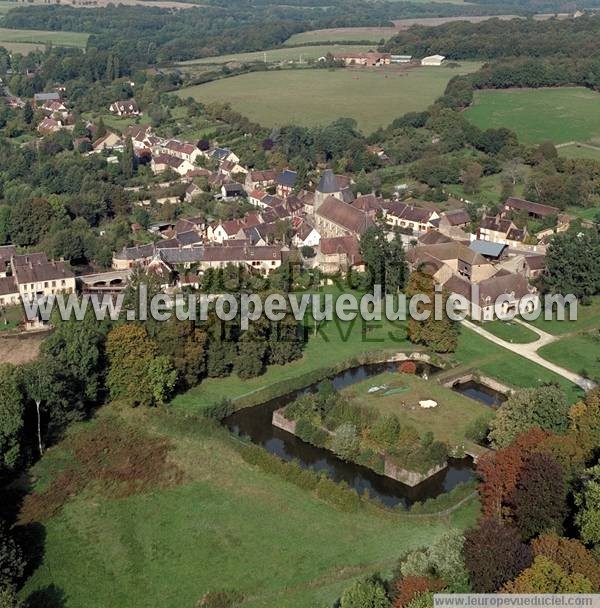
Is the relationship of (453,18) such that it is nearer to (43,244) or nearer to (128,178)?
(128,178)

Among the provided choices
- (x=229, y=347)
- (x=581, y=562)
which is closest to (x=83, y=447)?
(x=229, y=347)

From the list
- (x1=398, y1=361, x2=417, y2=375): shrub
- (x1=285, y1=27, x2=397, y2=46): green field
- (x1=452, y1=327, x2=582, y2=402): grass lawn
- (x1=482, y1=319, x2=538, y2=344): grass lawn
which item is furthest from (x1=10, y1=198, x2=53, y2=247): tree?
(x1=285, y1=27, x2=397, y2=46): green field

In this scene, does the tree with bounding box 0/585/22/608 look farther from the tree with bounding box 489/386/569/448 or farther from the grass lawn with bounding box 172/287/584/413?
the tree with bounding box 489/386/569/448

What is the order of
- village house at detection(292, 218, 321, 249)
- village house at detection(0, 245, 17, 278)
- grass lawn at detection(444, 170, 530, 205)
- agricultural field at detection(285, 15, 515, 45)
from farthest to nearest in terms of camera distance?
agricultural field at detection(285, 15, 515, 45)
grass lawn at detection(444, 170, 530, 205)
village house at detection(292, 218, 321, 249)
village house at detection(0, 245, 17, 278)

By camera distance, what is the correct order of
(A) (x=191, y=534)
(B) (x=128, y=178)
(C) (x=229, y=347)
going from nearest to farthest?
(A) (x=191, y=534) < (C) (x=229, y=347) < (B) (x=128, y=178)

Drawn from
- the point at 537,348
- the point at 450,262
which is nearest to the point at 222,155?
the point at 450,262

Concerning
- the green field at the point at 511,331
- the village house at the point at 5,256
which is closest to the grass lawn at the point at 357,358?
the green field at the point at 511,331
